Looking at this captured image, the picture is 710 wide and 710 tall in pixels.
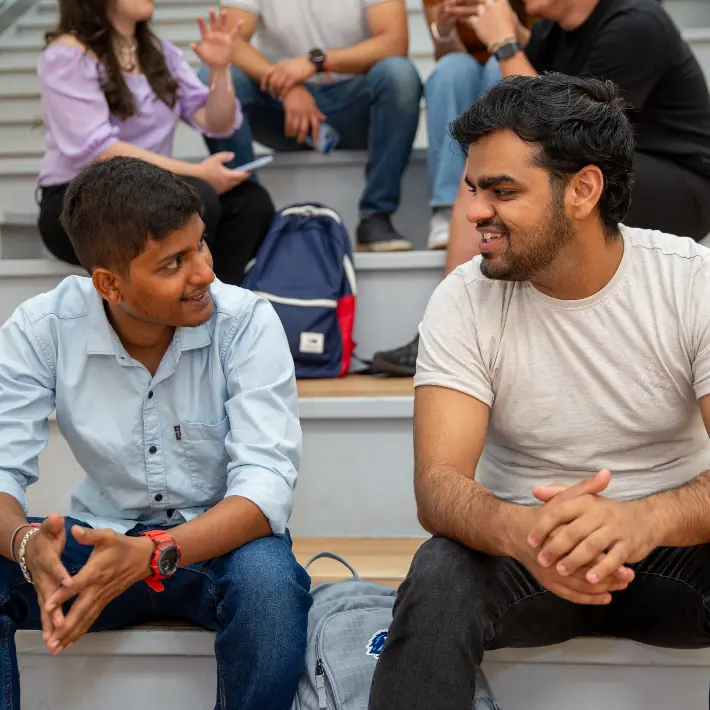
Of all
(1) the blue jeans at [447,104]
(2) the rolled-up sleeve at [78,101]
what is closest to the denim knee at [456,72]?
(1) the blue jeans at [447,104]

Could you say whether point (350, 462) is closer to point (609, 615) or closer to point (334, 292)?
point (334, 292)

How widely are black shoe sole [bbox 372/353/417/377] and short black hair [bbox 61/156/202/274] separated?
741 millimetres

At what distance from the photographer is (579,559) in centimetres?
100

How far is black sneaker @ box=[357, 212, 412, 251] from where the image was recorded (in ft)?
7.11

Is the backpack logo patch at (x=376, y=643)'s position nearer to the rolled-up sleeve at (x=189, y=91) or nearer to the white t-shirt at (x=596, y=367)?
the white t-shirt at (x=596, y=367)

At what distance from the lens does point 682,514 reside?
1.09 meters

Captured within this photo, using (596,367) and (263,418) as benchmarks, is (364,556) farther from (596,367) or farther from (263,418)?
(596,367)

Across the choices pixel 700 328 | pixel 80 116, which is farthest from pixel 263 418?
pixel 80 116

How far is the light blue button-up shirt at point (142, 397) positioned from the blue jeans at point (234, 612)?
0.11m

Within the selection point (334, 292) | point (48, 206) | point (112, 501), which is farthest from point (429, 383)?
point (48, 206)

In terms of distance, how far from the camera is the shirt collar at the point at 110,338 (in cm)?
134

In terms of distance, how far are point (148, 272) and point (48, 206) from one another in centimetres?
88

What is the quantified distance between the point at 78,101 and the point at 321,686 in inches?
52.2

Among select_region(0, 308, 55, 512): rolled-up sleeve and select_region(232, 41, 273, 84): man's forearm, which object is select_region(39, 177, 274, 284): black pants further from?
select_region(0, 308, 55, 512): rolled-up sleeve
